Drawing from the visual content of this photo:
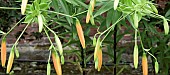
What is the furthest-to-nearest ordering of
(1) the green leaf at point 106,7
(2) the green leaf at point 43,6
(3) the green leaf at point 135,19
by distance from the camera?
1. (1) the green leaf at point 106,7
2. (2) the green leaf at point 43,6
3. (3) the green leaf at point 135,19

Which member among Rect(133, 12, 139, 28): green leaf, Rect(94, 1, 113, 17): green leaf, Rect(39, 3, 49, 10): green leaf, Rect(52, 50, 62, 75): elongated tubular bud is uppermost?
Rect(39, 3, 49, 10): green leaf

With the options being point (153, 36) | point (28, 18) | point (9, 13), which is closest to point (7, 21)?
point (9, 13)

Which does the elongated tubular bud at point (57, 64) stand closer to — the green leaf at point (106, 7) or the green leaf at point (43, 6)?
the green leaf at point (43, 6)

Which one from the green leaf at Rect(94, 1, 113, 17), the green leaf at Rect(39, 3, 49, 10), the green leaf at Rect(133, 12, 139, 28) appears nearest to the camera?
the green leaf at Rect(133, 12, 139, 28)

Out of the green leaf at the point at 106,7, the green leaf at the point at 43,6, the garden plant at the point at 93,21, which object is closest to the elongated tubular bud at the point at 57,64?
the garden plant at the point at 93,21

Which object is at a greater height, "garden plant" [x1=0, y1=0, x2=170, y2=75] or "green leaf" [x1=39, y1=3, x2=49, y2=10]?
"green leaf" [x1=39, y1=3, x2=49, y2=10]

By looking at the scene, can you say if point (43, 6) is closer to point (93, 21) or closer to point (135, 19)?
point (93, 21)

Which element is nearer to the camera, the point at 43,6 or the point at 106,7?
the point at 43,6

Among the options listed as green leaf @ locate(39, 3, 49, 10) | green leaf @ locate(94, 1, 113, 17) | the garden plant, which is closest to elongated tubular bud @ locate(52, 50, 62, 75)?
the garden plant

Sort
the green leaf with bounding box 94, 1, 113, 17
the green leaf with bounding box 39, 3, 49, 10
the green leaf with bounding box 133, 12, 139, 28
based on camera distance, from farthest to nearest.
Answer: the green leaf with bounding box 94, 1, 113, 17, the green leaf with bounding box 39, 3, 49, 10, the green leaf with bounding box 133, 12, 139, 28

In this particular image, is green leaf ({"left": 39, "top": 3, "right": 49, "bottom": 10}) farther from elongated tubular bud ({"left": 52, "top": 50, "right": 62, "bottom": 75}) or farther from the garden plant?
elongated tubular bud ({"left": 52, "top": 50, "right": 62, "bottom": 75})

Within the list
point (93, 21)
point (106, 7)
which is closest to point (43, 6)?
point (93, 21)
